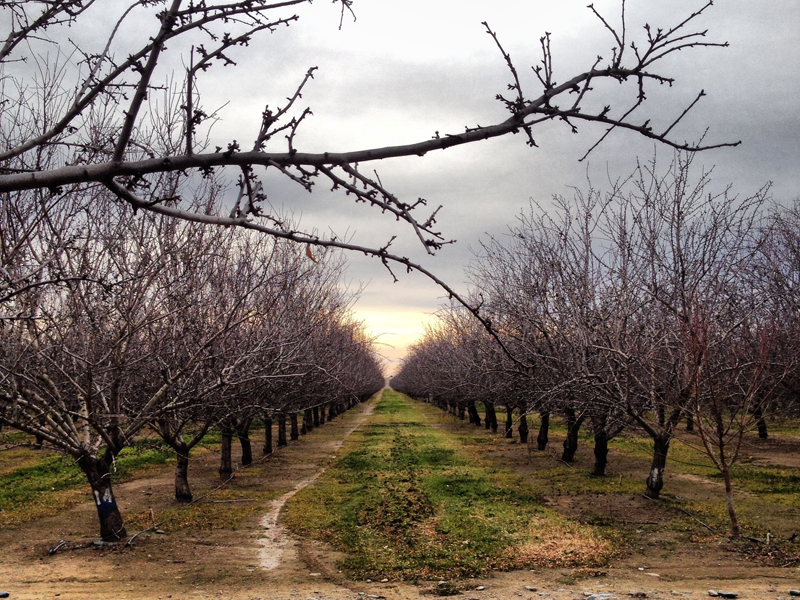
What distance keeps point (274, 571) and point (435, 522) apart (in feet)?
13.7

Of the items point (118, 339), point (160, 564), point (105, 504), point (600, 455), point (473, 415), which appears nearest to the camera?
point (118, 339)

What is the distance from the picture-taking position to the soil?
869 centimetres

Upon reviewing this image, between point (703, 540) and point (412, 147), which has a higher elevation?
point (412, 147)

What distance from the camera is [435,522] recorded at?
1308cm

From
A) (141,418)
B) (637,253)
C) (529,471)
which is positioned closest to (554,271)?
(637,253)

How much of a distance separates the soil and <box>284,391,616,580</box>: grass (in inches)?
19.5

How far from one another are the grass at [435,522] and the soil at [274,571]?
50cm

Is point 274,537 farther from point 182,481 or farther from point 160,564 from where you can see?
point 182,481

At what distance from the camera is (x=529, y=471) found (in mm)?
20734

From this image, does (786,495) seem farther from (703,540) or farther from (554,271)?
(554,271)

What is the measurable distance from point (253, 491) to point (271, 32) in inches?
633

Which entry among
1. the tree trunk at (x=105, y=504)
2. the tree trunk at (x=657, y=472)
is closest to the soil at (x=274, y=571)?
the tree trunk at (x=105, y=504)

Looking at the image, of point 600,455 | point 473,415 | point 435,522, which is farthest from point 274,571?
point 473,415

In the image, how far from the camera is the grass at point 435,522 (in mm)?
10273
